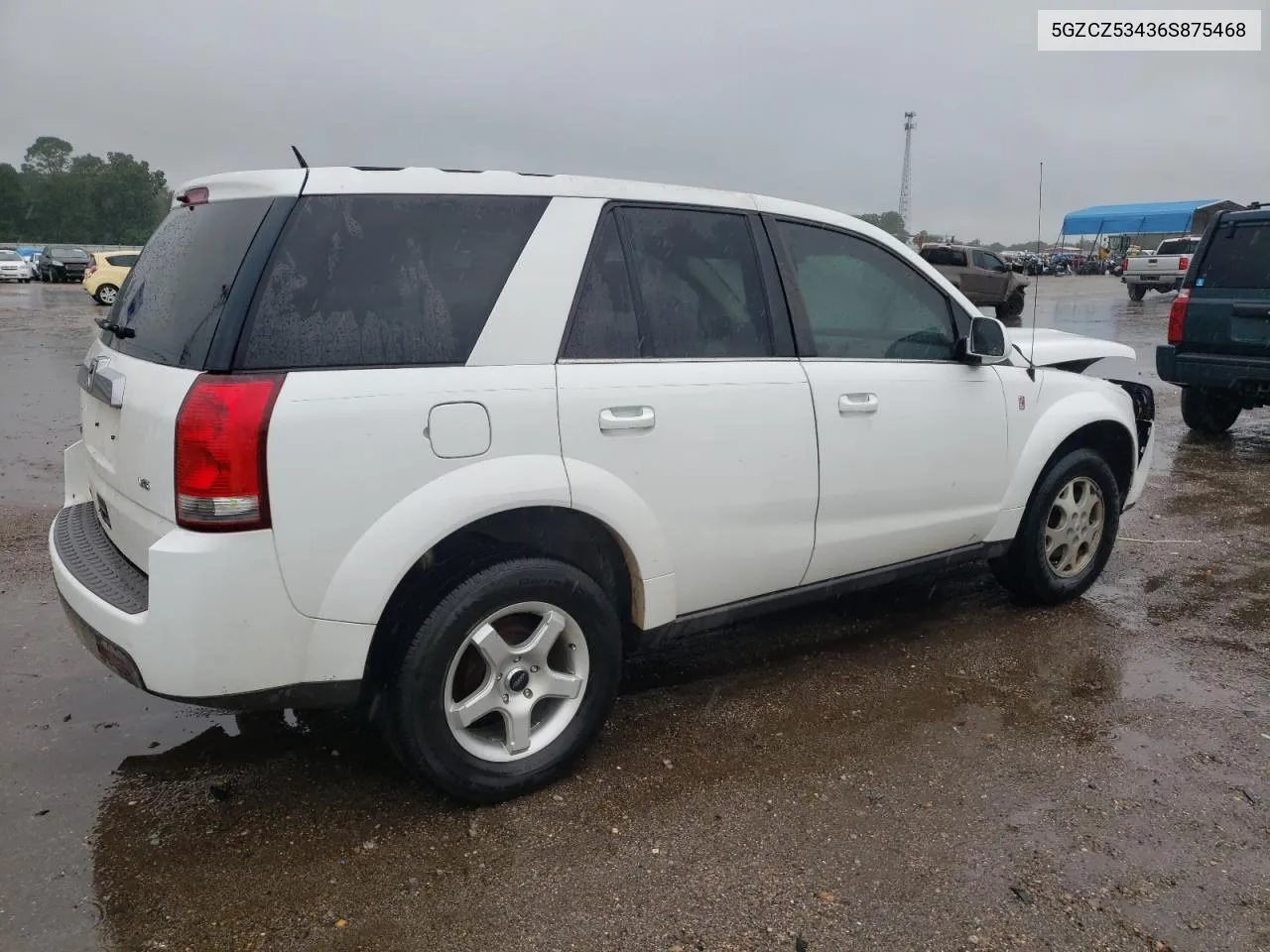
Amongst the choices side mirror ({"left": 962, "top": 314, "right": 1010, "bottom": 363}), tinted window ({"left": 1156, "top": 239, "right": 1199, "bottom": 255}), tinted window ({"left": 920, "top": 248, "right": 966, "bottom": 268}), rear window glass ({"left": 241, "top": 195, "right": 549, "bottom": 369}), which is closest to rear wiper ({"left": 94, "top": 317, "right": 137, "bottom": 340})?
rear window glass ({"left": 241, "top": 195, "right": 549, "bottom": 369})

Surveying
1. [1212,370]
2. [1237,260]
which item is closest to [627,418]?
[1212,370]

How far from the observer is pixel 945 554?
4.10m

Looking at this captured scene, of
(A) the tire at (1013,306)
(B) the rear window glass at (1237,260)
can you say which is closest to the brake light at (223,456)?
(B) the rear window glass at (1237,260)

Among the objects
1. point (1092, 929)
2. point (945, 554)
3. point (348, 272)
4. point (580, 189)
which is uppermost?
point (580, 189)

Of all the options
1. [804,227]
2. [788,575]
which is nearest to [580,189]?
[804,227]

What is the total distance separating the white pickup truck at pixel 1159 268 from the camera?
30.2 meters

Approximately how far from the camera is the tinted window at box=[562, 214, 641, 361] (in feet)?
9.90

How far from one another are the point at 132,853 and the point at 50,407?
8626 mm

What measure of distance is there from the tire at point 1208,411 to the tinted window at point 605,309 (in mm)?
7786

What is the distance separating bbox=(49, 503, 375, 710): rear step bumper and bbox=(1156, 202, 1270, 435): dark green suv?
26.9 ft

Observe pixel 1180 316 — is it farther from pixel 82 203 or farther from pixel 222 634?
pixel 82 203

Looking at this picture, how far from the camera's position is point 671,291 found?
326 centimetres

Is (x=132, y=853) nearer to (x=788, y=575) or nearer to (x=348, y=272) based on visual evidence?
(x=348, y=272)

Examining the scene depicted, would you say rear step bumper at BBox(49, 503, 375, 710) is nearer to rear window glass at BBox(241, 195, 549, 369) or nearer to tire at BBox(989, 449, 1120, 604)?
rear window glass at BBox(241, 195, 549, 369)
